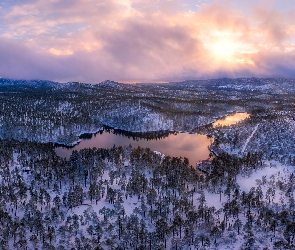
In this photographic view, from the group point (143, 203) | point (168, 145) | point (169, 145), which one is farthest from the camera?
point (168, 145)

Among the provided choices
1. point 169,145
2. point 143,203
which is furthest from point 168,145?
point 143,203

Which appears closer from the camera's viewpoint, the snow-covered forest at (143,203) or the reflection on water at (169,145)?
the snow-covered forest at (143,203)

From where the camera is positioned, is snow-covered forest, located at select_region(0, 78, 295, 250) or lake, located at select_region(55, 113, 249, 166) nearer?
snow-covered forest, located at select_region(0, 78, 295, 250)

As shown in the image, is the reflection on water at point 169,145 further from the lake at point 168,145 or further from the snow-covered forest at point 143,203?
the snow-covered forest at point 143,203

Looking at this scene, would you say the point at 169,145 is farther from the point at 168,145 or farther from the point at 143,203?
the point at 143,203

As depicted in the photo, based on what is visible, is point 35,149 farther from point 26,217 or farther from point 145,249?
point 145,249

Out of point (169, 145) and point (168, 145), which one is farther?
point (168, 145)

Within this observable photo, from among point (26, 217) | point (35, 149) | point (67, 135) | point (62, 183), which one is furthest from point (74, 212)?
point (67, 135)

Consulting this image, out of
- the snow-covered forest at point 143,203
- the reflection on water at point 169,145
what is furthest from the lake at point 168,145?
the snow-covered forest at point 143,203

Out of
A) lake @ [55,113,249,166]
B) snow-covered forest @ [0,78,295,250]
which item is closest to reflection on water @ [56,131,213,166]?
lake @ [55,113,249,166]

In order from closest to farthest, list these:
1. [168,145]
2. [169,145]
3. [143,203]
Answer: [143,203] < [169,145] < [168,145]

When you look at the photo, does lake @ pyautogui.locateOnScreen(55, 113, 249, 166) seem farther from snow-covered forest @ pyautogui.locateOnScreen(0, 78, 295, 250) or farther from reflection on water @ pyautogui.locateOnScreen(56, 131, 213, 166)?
snow-covered forest @ pyautogui.locateOnScreen(0, 78, 295, 250)
